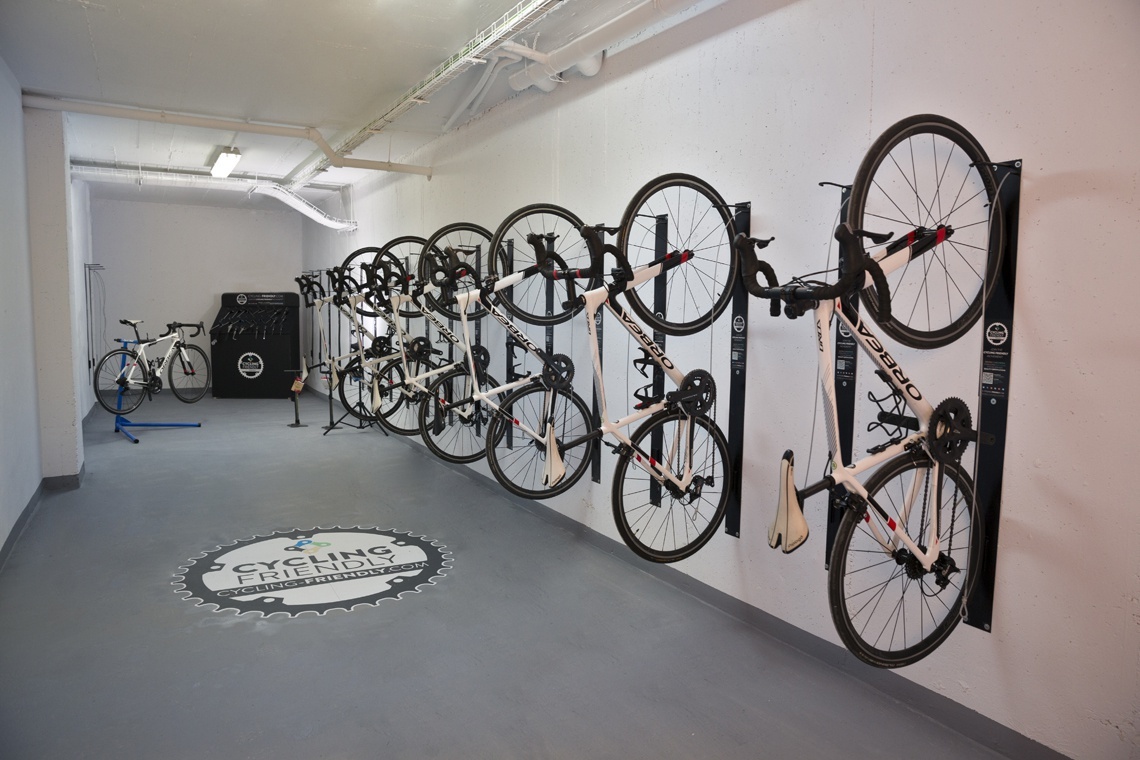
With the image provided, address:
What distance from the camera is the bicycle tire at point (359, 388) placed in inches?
245

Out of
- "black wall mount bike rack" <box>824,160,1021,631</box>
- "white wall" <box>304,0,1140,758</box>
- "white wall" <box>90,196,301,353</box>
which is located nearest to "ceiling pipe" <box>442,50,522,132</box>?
"white wall" <box>304,0,1140,758</box>

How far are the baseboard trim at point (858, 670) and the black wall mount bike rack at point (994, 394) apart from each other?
30cm

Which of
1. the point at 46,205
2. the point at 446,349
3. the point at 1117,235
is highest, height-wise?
the point at 46,205

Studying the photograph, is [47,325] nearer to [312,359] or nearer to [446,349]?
[446,349]

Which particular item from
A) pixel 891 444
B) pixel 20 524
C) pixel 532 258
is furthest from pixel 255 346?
pixel 891 444

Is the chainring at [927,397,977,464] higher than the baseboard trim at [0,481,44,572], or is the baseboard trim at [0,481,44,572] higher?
the chainring at [927,397,977,464]

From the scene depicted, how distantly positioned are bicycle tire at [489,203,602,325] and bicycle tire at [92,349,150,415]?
474 centimetres

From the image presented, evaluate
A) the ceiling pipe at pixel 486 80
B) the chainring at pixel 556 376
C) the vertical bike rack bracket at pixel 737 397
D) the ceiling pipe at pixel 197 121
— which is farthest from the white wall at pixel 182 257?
the vertical bike rack bracket at pixel 737 397

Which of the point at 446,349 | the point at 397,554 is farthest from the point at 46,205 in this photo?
the point at 397,554

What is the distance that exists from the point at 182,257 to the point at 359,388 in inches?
186

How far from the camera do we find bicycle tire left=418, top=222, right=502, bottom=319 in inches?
168

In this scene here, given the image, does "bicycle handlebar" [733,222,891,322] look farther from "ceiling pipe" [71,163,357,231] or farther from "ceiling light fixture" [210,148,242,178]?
"ceiling pipe" [71,163,357,231]

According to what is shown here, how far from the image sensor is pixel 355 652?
271cm

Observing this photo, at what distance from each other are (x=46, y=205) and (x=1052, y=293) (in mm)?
5604
